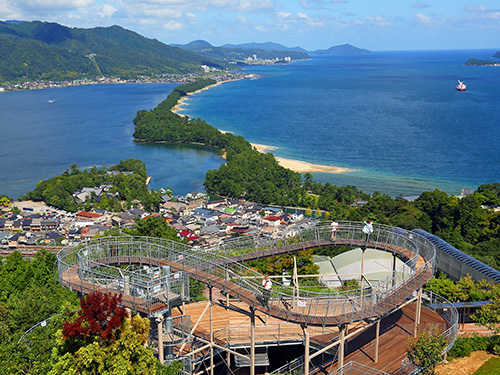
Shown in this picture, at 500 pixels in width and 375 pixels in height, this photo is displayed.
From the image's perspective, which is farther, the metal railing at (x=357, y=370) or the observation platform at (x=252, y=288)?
the metal railing at (x=357, y=370)

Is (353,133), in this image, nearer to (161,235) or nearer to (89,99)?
(161,235)

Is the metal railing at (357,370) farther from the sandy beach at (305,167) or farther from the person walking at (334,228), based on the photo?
the sandy beach at (305,167)

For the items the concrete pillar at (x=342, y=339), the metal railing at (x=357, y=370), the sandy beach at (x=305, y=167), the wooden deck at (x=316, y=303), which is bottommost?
the sandy beach at (x=305, y=167)

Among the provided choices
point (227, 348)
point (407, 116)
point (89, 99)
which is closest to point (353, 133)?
point (407, 116)

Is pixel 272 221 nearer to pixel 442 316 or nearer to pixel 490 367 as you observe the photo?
pixel 442 316

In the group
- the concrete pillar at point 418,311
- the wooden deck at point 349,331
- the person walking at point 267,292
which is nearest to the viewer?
the person walking at point 267,292

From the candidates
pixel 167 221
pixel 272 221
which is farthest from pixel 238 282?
pixel 167 221

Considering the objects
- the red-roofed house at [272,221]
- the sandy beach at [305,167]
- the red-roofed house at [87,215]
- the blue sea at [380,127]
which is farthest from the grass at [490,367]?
the sandy beach at [305,167]
